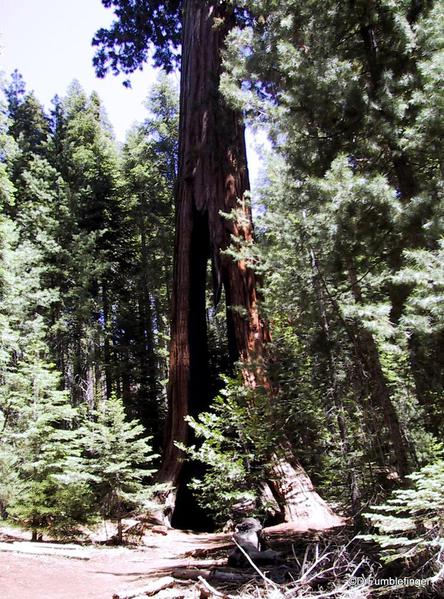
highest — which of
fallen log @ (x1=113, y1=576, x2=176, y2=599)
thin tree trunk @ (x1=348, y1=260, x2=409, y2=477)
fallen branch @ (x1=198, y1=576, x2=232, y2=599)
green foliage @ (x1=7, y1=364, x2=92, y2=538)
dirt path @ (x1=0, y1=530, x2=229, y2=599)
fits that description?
thin tree trunk @ (x1=348, y1=260, x2=409, y2=477)

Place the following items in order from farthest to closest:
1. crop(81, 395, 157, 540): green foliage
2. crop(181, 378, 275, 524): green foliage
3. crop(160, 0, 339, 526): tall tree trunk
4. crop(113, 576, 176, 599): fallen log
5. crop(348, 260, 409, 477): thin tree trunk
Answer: crop(160, 0, 339, 526): tall tree trunk < crop(81, 395, 157, 540): green foliage < crop(181, 378, 275, 524): green foliage < crop(348, 260, 409, 477): thin tree trunk < crop(113, 576, 176, 599): fallen log

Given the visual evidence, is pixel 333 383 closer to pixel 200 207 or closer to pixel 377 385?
pixel 377 385

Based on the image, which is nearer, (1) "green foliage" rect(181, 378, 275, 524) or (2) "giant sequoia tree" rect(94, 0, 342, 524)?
(1) "green foliage" rect(181, 378, 275, 524)

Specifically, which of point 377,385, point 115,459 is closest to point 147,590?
point 377,385

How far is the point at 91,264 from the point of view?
18.3 m

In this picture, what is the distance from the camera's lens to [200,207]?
11180mm

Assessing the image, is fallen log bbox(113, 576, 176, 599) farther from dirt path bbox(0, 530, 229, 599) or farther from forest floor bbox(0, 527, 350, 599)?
dirt path bbox(0, 530, 229, 599)

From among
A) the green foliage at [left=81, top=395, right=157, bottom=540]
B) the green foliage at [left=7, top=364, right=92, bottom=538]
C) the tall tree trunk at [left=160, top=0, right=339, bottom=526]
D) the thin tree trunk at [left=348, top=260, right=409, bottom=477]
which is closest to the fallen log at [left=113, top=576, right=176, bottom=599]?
the thin tree trunk at [left=348, top=260, right=409, bottom=477]

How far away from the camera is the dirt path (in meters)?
4.39

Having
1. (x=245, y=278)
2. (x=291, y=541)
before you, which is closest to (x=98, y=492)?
(x=291, y=541)

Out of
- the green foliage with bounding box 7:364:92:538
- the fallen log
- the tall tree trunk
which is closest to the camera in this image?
the fallen log

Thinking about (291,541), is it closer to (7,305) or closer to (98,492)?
(98,492)

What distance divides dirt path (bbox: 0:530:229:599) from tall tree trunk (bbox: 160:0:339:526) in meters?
2.46

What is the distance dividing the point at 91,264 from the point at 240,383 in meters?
12.1
